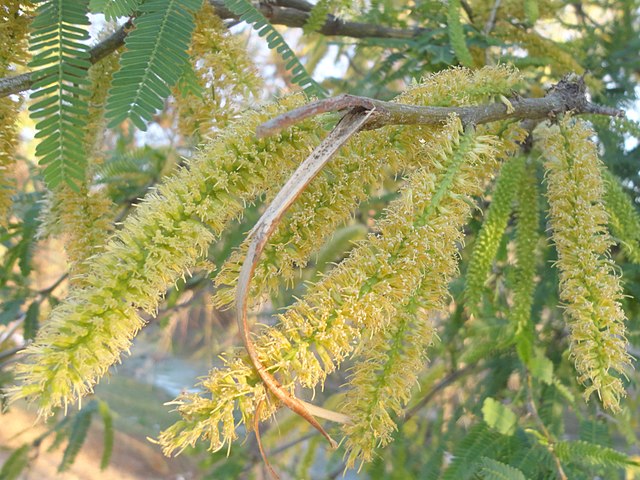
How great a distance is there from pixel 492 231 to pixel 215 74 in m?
0.49

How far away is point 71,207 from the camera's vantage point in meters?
0.86

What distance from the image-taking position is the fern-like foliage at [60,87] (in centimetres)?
74

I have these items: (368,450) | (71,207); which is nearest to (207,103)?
(71,207)

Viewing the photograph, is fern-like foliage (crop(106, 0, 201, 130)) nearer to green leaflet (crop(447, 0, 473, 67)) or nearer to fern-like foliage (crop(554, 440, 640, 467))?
green leaflet (crop(447, 0, 473, 67))

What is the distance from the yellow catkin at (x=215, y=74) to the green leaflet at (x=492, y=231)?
416 mm

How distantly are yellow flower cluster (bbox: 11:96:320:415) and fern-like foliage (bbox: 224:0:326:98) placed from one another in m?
0.33

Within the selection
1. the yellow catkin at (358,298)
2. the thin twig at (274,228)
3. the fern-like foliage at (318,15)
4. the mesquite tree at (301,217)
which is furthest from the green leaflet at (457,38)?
the thin twig at (274,228)

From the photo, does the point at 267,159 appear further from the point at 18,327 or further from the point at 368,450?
the point at 18,327

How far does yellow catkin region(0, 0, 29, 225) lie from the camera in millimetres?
819

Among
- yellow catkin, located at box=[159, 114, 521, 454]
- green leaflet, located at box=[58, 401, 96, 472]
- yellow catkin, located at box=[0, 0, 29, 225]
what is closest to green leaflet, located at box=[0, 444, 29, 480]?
green leaflet, located at box=[58, 401, 96, 472]

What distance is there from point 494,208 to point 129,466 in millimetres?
6152

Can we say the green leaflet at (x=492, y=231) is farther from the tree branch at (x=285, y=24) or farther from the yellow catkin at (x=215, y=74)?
the tree branch at (x=285, y=24)

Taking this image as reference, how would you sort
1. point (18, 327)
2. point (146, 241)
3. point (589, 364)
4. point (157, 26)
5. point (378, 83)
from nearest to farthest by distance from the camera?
1. point (146, 241)
2. point (589, 364)
3. point (157, 26)
4. point (378, 83)
5. point (18, 327)

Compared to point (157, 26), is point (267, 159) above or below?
below
